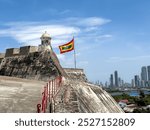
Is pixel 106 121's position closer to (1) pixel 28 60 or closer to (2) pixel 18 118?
(2) pixel 18 118

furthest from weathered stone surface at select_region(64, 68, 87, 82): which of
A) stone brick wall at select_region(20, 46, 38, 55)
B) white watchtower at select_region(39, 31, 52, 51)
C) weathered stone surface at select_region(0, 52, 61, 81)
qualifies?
stone brick wall at select_region(20, 46, 38, 55)

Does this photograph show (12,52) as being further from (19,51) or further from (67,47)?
(67,47)

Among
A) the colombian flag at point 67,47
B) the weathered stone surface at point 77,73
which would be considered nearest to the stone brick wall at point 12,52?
the weathered stone surface at point 77,73

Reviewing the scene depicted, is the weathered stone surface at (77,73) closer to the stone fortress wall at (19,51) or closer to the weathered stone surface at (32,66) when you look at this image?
the weathered stone surface at (32,66)

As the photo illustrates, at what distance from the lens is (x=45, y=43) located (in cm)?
3184

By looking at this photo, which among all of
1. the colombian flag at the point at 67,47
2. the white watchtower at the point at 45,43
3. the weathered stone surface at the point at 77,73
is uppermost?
the white watchtower at the point at 45,43

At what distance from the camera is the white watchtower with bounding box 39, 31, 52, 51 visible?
31.3 meters

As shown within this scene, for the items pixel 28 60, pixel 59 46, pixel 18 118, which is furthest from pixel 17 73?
pixel 18 118

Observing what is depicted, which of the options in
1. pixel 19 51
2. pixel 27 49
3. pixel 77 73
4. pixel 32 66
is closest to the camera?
pixel 32 66

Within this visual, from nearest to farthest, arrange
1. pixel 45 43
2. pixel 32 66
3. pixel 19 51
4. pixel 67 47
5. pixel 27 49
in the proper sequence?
pixel 67 47 → pixel 32 66 → pixel 45 43 → pixel 27 49 → pixel 19 51

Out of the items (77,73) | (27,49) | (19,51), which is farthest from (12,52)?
(77,73)

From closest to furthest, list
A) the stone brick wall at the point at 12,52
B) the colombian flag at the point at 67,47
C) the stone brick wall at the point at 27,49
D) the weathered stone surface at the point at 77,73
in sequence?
the colombian flag at the point at 67,47 → the stone brick wall at the point at 27,49 → the weathered stone surface at the point at 77,73 → the stone brick wall at the point at 12,52

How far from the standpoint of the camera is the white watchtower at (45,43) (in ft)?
103

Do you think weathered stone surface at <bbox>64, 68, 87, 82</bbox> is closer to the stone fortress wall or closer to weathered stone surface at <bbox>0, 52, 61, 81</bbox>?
weathered stone surface at <bbox>0, 52, 61, 81</bbox>
